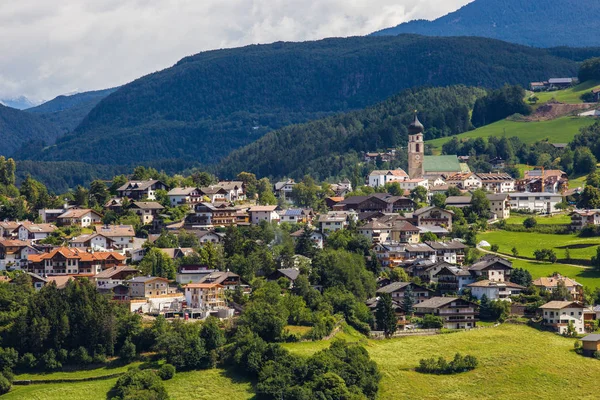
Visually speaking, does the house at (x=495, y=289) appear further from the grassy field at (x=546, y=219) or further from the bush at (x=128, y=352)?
the bush at (x=128, y=352)

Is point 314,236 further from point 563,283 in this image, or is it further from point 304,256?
point 563,283

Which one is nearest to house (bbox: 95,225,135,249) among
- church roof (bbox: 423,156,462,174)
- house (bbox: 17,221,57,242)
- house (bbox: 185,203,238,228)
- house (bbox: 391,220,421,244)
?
house (bbox: 17,221,57,242)

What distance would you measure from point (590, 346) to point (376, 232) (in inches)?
958

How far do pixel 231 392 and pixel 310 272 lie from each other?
57.9 ft

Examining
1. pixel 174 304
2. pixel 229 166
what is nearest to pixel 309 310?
pixel 174 304

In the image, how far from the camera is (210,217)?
88.4 m

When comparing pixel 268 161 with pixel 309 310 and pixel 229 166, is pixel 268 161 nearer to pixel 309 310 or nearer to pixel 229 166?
pixel 229 166

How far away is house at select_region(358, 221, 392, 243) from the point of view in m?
86.2

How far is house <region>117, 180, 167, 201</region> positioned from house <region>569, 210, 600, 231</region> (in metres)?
34.5

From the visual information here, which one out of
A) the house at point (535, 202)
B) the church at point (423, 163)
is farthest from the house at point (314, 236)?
the church at point (423, 163)

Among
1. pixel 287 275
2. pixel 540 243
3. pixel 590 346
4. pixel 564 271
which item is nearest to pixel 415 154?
pixel 540 243

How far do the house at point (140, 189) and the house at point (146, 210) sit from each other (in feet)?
14.2

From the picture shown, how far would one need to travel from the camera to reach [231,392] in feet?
195

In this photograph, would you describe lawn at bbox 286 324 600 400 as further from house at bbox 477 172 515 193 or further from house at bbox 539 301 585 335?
house at bbox 477 172 515 193
